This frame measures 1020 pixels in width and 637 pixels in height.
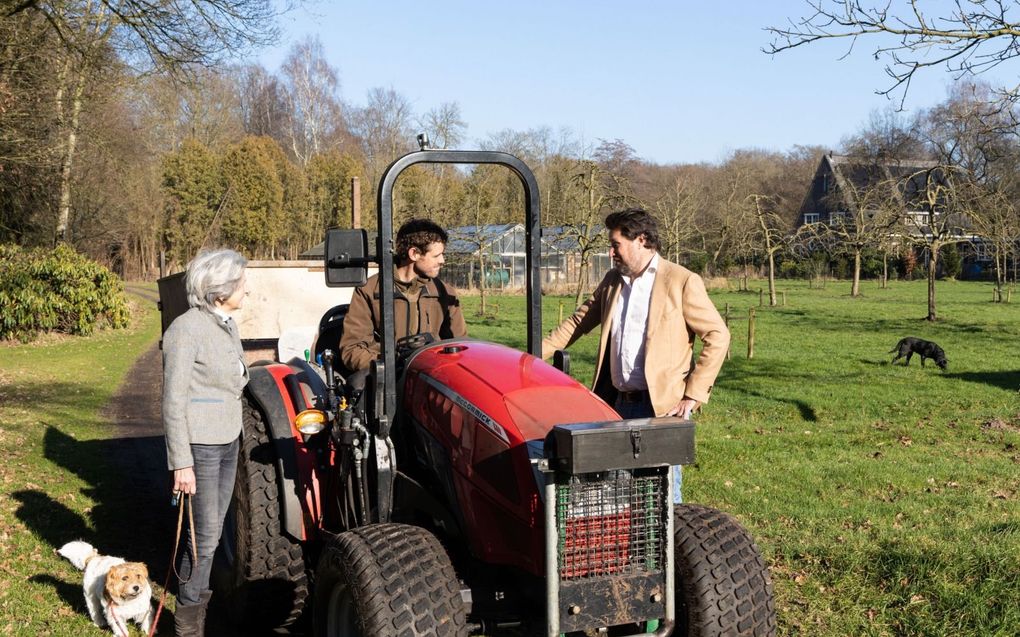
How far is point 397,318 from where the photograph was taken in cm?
460

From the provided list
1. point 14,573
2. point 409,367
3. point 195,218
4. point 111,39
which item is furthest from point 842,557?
point 195,218

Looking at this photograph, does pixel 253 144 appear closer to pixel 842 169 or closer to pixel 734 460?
pixel 842 169

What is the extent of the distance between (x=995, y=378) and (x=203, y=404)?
15.0 metres

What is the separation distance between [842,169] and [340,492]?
74.7 m

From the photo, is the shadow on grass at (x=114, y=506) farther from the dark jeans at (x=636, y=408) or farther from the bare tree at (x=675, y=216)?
the bare tree at (x=675, y=216)

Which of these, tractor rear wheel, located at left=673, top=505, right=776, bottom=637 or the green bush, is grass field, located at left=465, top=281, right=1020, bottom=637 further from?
the green bush

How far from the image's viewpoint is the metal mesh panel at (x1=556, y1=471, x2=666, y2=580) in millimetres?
3125

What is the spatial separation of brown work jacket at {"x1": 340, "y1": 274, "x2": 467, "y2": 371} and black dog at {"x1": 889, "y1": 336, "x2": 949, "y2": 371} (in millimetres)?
14586

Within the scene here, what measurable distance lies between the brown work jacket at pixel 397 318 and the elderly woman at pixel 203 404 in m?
0.51

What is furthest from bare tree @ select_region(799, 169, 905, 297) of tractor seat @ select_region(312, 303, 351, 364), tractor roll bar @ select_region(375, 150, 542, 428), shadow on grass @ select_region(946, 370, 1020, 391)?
tractor roll bar @ select_region(375, 150, 542, 428)

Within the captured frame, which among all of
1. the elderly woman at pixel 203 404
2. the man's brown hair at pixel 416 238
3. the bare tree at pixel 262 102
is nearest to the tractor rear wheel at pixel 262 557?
the elderly woman at pixel 203 404

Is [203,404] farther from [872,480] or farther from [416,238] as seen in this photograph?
[872,480]

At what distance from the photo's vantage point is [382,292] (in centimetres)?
395

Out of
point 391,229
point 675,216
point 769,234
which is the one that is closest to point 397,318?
point 391,229
